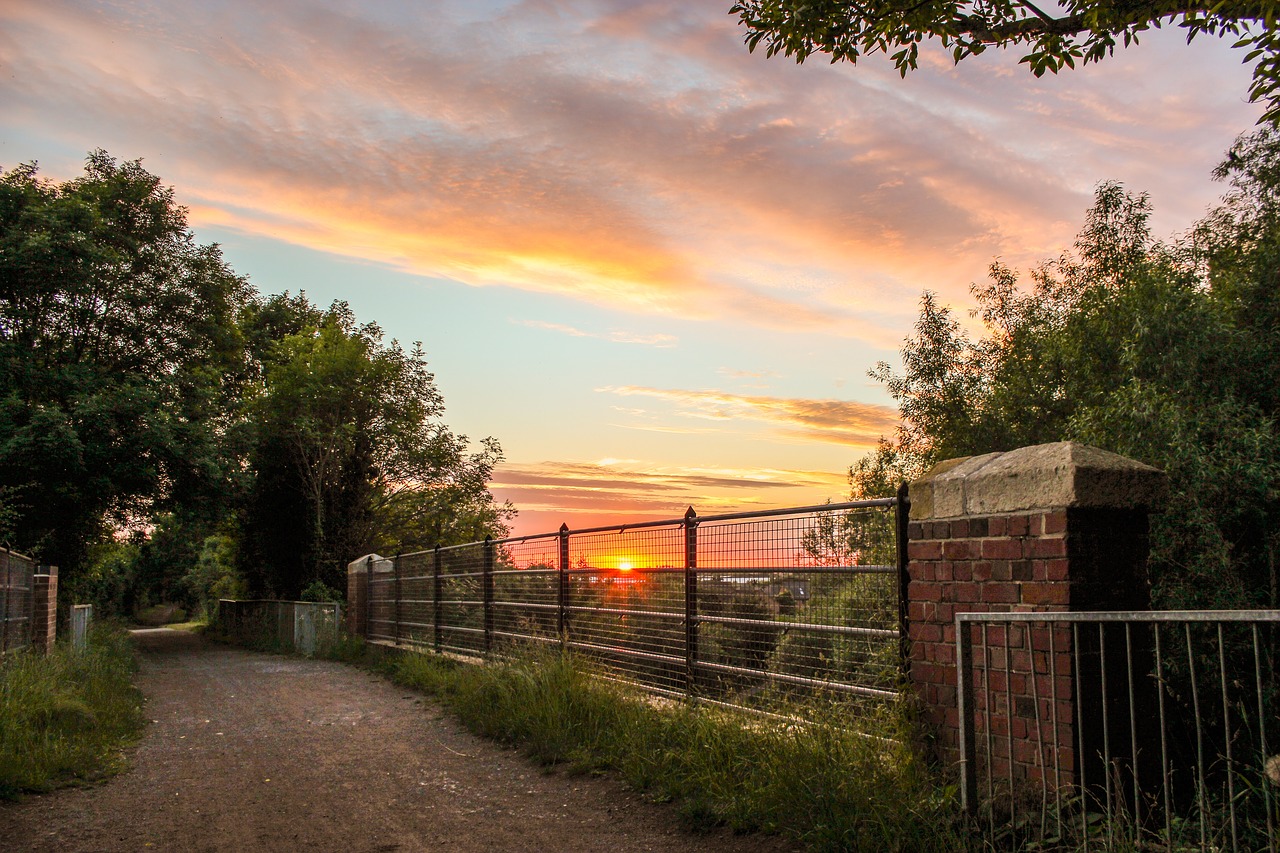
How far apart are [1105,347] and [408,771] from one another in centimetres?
1836

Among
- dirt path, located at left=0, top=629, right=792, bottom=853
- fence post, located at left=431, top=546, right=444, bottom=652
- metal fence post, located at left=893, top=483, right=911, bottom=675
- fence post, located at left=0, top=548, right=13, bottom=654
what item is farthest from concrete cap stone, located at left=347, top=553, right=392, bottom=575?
metal fence post, located at left=893, top=483, right=911, bottom=675

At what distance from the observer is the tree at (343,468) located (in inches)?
1182

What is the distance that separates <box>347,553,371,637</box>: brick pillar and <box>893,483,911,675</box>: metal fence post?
15548 millimetres

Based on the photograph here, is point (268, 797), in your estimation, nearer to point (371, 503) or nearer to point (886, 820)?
point (886, 820)

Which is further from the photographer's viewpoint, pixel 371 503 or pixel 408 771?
pixel 371 503

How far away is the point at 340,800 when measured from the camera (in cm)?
657

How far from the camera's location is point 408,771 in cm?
748

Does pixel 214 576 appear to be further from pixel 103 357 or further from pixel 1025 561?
pixel 1025 561

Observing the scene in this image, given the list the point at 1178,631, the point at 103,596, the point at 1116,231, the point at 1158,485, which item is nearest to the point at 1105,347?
the point at 1116,231

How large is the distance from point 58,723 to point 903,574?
324 inches

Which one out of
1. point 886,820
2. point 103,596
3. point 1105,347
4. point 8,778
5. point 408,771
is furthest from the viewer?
point 103,596

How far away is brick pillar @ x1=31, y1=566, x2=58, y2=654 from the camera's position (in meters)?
14.2

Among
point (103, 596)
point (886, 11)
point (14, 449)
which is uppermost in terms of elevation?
point (886, 11)

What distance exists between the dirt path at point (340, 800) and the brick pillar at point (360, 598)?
8383 millimetres
